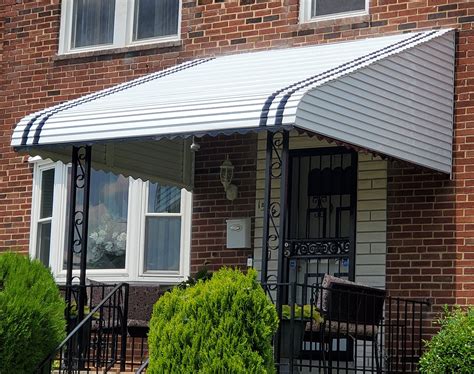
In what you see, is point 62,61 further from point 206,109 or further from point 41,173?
point 206,109

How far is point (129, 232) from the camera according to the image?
14.1 m

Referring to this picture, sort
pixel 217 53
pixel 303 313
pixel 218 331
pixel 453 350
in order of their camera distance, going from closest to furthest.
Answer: pixel 218 331 → pixel 453 350 → pixel 303 313 → pixel 217 53

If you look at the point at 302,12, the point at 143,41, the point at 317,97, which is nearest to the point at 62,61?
the point at 143,41

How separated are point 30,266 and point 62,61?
4.66 metres

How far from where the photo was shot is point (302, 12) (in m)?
13.2

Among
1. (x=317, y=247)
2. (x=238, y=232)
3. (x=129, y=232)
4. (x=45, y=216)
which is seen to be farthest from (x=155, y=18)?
(x=317, y=247)

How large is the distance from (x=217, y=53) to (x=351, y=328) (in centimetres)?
420

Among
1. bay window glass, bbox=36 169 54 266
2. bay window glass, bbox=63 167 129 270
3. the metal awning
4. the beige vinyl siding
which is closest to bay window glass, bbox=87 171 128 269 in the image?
bay window glass, bbox=63 167 129 270

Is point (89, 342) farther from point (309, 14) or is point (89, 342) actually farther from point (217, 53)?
point (309, 14)

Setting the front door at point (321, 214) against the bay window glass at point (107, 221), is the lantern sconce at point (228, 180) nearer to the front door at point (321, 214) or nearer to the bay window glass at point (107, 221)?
the front door at point (321, 214)

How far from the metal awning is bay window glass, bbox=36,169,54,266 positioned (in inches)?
84.9

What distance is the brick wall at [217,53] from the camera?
11906mm

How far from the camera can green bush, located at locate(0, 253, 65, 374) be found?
1023 centimetres

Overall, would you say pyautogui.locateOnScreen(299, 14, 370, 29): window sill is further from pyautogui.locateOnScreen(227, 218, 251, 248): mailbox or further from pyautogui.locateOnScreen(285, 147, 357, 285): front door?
pyautogui.locateOnScreen(227, 218, 251, 248): mailbox
